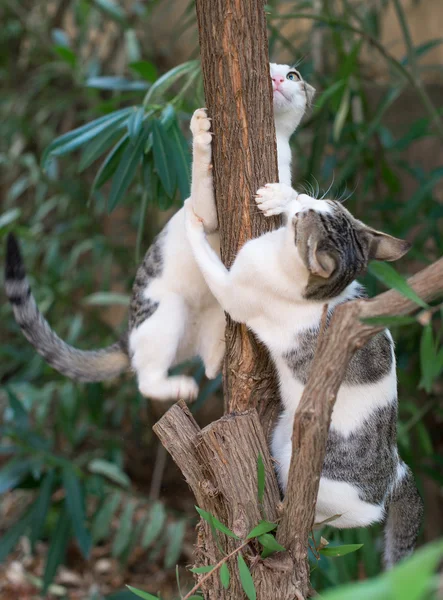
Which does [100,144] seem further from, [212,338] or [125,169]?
[212,338]

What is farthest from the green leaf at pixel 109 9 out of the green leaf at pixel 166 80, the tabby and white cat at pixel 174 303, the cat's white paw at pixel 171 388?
the cat's white paw at pixel 171 388

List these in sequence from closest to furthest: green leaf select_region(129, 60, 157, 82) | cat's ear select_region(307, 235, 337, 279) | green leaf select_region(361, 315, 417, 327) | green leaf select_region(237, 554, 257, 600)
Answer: green leaf select_region(361, 315, 417, 327), green leaf select_region(237, 554, 257, 600), cat's ear select_region(307, 235, 337, 279), green leaf select_region(129, 60, 157, 82)

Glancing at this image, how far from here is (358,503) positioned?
1.66 meters

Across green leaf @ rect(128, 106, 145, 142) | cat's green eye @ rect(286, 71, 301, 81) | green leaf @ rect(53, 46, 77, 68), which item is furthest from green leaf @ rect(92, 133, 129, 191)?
green leaf @ rect(53, 46, 77, 68)

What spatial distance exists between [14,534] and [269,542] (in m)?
1.90

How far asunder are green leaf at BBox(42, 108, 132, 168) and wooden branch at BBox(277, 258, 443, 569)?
1.25 m

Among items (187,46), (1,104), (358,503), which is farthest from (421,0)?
(358,503)

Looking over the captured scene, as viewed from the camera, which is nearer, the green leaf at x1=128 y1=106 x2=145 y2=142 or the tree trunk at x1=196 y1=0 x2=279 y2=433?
the tree trunk at x1=196 y1=0 x2=279 y2=433

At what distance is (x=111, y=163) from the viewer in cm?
222

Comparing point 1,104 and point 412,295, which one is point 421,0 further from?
point 412,295

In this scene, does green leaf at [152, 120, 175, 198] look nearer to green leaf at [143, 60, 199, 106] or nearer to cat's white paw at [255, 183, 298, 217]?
green leaf at [143, 60, 199, 106]

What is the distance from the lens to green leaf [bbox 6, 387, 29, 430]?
279 cm

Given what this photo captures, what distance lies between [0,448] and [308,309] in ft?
6.04

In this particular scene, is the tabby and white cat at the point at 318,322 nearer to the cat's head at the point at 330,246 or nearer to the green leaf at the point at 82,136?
the cat's head at the point at 330,246
